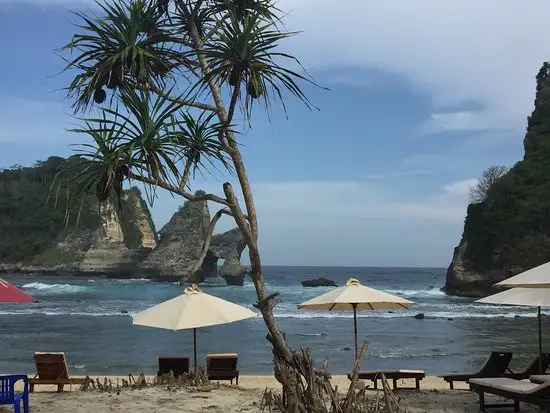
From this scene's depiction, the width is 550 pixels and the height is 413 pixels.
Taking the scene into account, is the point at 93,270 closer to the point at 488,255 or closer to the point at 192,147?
the point at 488,255

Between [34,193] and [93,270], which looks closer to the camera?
[93,270]

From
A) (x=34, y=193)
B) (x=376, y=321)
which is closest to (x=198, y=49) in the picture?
(x=376, y=321)

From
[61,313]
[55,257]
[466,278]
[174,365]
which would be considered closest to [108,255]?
[55,257]

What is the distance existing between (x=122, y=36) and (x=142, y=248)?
96942 millimetres

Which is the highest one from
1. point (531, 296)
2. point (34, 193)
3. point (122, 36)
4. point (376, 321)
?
point (34, 193)

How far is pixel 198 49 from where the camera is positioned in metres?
6.60

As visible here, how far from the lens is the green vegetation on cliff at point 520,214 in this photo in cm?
5072

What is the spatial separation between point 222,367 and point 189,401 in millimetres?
3812

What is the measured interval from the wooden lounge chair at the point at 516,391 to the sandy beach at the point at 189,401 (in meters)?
0.29

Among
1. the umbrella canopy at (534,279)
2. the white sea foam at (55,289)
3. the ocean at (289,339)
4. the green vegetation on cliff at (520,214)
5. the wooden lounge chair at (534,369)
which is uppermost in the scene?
the green vegetation on cliff at (520,214)

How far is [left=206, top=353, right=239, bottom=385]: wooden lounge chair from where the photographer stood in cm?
1170

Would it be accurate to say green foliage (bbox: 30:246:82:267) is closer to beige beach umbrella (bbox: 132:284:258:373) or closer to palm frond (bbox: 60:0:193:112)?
beige beach umbrella (bbox: 132:284:258:373)

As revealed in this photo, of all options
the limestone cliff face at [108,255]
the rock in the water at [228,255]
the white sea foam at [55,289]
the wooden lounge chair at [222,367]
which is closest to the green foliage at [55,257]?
the limestone cliff face at [108,255]

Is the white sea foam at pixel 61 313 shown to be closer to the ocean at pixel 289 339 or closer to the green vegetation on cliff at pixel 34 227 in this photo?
the ocean at pixel 289 339
